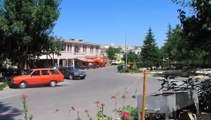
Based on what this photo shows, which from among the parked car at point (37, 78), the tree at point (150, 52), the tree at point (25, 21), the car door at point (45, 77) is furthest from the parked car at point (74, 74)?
the tree at point (150, 52)

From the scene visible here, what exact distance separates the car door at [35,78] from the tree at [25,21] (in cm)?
600

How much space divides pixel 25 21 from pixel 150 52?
51882 millimetres

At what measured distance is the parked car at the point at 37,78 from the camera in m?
34.5

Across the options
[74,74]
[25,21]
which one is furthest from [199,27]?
[74,74]

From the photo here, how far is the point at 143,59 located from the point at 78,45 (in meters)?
29.1

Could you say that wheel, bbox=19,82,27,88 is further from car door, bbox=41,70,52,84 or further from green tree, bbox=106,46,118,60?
green tree, bbox=106,46,118,60

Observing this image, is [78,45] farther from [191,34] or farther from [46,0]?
[191,34]

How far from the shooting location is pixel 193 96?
7.57 meters

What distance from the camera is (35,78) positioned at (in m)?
35.2

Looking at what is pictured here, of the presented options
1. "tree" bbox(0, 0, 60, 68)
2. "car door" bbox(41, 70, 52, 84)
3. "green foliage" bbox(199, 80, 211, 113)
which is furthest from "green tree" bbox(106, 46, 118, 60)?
"green foliage" bbox(199, 80, 211, 113)

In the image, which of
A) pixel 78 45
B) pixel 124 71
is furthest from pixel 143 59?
pixel 78 45

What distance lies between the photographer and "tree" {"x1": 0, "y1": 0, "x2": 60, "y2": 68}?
40.2 meters

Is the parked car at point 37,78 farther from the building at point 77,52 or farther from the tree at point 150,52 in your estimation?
the building at point 77,52

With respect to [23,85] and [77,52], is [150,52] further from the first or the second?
[23,85]
